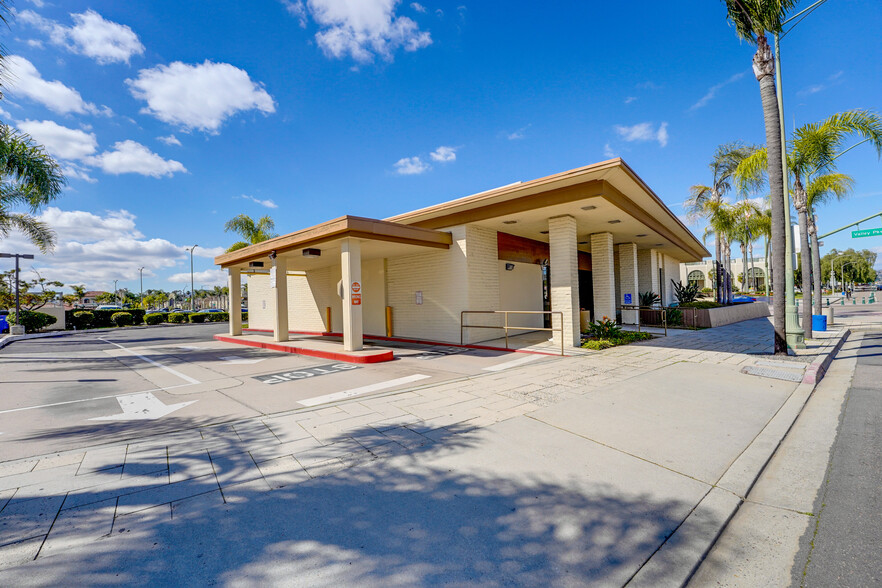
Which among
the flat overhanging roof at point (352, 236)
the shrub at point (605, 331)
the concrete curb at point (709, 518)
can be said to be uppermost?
the flat overhanging roof at point (352, 236)

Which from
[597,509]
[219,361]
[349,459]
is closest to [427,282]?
[219,361]

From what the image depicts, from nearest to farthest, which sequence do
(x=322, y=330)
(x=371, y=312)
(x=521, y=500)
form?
1. (x=521, y=500)
2. (x=371, y=312)
3. (x=322, y=330)

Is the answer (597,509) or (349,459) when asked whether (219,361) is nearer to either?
(349,459)

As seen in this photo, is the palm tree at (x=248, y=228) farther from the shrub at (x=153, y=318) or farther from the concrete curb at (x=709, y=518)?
the concrete curb at (x=709, y=518)

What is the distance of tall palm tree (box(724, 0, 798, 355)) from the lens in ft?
29.5

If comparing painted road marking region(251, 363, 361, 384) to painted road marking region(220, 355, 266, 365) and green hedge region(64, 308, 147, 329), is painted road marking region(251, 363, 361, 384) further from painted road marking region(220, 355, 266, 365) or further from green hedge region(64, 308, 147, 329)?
green hedge region(64, 308, 147, 329)

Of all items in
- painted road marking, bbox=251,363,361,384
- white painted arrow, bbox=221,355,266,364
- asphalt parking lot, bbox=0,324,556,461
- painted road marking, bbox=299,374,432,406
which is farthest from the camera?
white painted arrow, bbox=221,355,266,364

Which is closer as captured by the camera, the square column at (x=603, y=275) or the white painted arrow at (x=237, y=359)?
the white painted arrow at (x=237, y=359)

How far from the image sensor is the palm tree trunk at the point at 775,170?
359 inches

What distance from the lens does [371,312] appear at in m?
15.8

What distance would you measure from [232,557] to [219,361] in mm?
9279

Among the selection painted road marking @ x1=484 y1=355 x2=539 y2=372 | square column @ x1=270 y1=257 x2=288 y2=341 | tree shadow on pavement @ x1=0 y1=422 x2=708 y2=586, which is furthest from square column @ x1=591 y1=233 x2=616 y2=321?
tree shadow on pavement @ x1=0 y1=422 x2=708 y2=586

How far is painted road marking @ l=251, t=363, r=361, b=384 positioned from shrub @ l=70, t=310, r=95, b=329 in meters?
28.4

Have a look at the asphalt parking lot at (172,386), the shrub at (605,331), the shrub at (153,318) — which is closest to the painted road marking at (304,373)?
the asphalt parking lot at (172,386)
